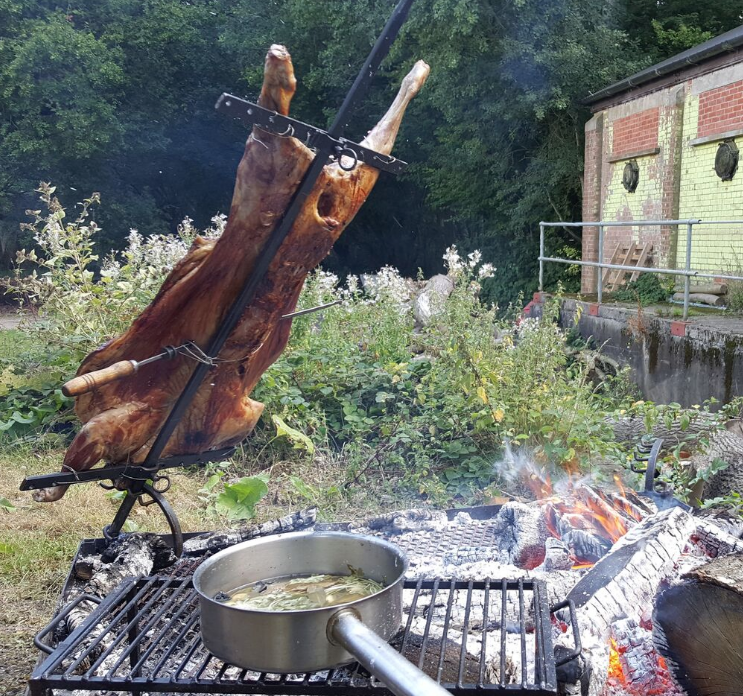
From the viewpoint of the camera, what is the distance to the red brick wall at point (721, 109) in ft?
34.8

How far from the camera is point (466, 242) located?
21.7 metres

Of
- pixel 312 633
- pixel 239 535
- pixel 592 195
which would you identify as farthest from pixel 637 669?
pixel 592 195

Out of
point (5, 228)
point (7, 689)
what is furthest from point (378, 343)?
point (5, 228)

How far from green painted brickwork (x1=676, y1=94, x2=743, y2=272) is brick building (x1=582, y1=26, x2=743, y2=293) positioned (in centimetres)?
2

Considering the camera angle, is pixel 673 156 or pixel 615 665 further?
pixel 673 156

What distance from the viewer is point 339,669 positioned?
1934mm

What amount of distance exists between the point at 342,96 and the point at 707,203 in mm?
13368

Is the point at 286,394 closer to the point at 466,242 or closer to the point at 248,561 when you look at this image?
the point at 248,561

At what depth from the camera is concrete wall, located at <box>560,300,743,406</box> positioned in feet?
23.6

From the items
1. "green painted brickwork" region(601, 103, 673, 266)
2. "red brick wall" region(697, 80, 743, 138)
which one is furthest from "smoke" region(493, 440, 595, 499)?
"green painted brickwork" region(601, 103, 673, 266)

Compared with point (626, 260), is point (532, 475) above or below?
below

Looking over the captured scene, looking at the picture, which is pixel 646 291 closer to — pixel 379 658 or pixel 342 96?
pixel 379 658

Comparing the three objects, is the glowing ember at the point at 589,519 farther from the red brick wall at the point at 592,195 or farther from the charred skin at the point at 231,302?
the red brick wall at the point at 592,195

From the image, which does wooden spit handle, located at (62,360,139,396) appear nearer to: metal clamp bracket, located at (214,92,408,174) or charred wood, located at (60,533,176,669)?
metal clamp bracket, located at (214,92,408,174)
